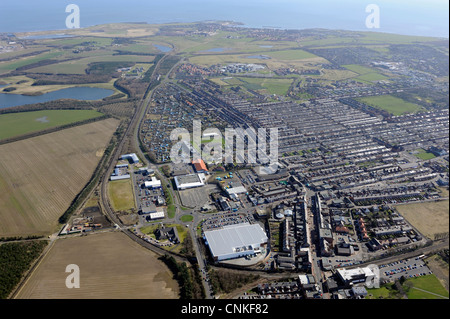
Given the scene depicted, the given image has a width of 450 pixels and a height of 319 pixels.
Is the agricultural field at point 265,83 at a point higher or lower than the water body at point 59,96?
higher

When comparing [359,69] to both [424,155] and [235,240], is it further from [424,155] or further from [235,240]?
[235,240]

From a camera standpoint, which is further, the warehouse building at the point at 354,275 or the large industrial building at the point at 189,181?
the large industrial building at the point at 189,181

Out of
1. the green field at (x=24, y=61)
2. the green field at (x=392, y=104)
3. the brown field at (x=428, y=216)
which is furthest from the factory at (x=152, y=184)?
the green field at (x=24, y=61)

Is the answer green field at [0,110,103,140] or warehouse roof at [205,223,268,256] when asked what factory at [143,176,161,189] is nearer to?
warehouse roof at [205,223,268,256]

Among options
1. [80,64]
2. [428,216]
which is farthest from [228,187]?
[80,64]

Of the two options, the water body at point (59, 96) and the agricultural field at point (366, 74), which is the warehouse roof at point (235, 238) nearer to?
the water body at point (59, 96)

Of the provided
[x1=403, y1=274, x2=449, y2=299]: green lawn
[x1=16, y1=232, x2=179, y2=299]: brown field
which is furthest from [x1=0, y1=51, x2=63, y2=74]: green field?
[x1=403, y1=274, x2=449, y2=299]: green lawn
